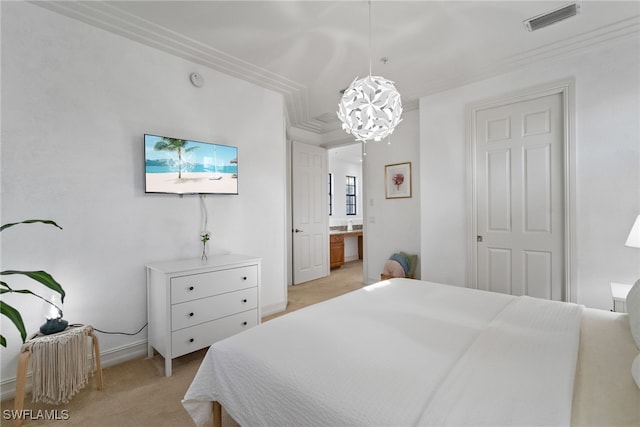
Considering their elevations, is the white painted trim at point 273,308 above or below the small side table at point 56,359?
below

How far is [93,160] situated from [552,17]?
3715 millimetres

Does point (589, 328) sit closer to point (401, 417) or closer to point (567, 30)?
point (401, 417)

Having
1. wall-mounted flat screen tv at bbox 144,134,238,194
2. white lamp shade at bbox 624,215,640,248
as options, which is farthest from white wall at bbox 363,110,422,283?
wall-mounted flat screen tv at bbox 144,134,238,194

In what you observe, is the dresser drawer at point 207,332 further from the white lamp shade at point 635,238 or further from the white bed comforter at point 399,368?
the white lamp shade at point 635,238

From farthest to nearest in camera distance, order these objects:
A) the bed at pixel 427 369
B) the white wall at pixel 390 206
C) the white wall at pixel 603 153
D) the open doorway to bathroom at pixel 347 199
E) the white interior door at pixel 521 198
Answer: the open doorway to bathroom at pixel 347 199
the white wall at pixel 390 206
the white interior door at pixel 521 198
the white wall at pixel 603 153
the bed at pixel 427 369

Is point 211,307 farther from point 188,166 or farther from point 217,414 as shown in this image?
point 188,166

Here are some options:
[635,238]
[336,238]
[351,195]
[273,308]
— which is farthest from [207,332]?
[351,195]

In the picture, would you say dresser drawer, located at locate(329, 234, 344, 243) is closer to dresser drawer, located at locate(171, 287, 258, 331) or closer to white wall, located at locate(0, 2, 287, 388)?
white wall, located at locate(0, 2, 287, 388)

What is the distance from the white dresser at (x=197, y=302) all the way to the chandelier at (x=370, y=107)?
5.21ft

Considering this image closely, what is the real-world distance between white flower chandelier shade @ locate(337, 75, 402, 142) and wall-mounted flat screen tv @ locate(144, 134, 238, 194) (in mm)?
1629

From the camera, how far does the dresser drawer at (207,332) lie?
86.4 inches

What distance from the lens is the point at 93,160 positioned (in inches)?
87.8

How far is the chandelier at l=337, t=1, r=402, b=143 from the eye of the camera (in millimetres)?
1622

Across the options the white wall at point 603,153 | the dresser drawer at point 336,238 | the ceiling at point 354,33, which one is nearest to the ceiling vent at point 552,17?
the ceiling at point 354,33
